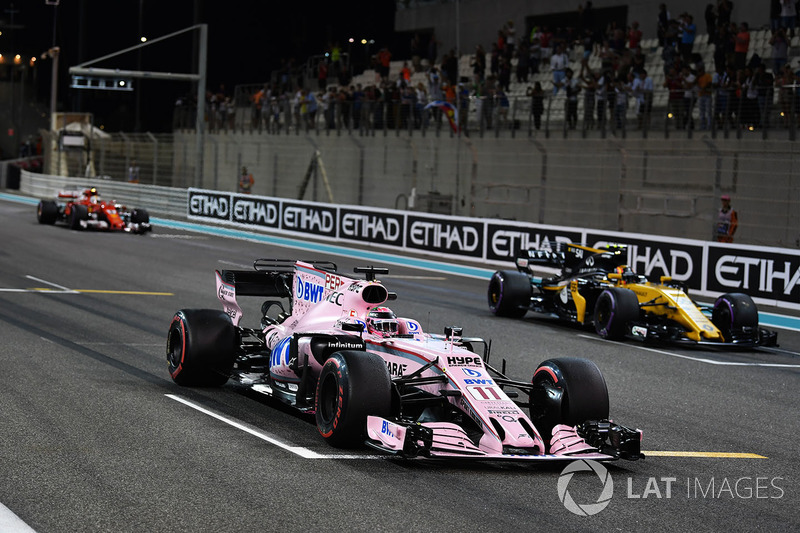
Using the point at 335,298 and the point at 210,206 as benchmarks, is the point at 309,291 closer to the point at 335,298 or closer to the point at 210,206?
the point at 335,298

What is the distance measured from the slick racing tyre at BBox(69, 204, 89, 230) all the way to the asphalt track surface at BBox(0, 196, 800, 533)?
51.3ft

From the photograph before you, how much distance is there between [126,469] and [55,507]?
87 centimetres

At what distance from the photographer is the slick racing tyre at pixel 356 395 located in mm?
7211

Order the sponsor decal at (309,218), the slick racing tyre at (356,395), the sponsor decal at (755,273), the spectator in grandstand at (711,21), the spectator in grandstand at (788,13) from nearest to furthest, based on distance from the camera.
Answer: the slick racing tyre at (356,395), the sponsor decal at (755,273), the spectator in grandstand at (788,13), the spectator in grandstand at (711,21), the sponsor decal at (309,218)

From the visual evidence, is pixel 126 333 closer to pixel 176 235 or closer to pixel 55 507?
pixel 55 507

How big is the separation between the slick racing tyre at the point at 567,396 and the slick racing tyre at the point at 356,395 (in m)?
1.21

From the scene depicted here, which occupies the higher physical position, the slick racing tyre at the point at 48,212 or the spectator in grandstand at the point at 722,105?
the spectator in grandstand at the point at 722,105

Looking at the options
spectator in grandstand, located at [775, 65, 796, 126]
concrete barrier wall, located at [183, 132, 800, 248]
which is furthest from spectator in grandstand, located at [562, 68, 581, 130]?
spectator in grandstand, located at [775, 65, 796, 126]

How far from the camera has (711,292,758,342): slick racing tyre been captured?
13.9 m

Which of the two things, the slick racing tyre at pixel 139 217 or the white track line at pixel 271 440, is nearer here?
the white track line at pixel 271 440

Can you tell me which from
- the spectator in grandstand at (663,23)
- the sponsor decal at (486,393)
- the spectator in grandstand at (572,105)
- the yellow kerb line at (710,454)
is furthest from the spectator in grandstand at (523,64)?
the sponsor decal at (486,393)

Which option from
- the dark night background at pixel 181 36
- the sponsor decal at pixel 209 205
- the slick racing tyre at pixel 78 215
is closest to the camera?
the slick racing tyre at pixel 78 215

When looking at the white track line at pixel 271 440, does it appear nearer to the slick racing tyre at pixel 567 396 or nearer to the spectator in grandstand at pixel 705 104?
the slick racing tyre at pixel 567 396

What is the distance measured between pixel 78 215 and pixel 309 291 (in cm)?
2132
